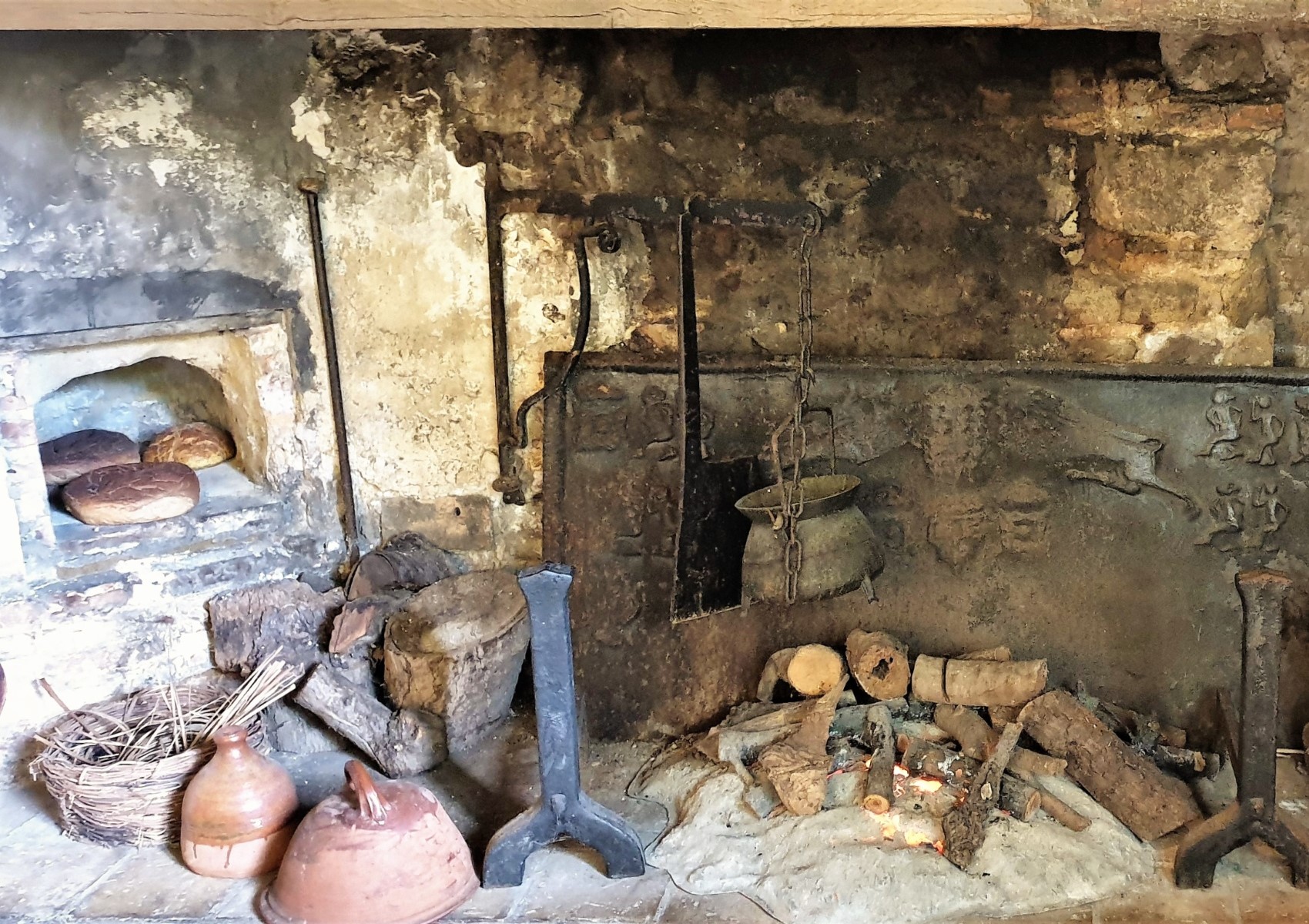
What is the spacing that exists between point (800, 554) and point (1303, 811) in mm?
1493

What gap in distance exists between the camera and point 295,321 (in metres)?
3.58

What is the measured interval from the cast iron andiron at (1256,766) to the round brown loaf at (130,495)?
9.81 ft

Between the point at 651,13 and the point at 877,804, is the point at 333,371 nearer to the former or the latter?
the point at 651,13

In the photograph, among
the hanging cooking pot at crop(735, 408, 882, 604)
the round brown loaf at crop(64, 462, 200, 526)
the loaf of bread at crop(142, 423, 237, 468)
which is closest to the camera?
the hanging cooking pot at crop(735, 408, 882, 604)

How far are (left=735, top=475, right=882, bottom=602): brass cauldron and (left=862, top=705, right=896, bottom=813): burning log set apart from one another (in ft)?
1.55

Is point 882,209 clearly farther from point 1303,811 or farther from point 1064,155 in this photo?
point 1303,811

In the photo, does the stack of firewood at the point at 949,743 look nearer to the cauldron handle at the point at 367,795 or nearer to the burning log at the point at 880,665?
the burning log at the point at 880,665

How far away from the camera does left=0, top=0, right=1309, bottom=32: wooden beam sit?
2436 millimetres

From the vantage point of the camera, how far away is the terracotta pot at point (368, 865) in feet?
8.79

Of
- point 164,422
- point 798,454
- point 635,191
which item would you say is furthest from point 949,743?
point 164,422

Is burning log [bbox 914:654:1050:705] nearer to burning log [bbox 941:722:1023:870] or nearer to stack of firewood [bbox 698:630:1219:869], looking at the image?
stack of firewood [bbox 698:630:1219:869]

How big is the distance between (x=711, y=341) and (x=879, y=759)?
1.30m

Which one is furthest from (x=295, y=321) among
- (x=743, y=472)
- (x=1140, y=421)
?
(x=1140, y=421)

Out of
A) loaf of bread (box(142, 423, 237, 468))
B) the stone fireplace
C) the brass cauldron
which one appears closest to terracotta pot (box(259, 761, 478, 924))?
the stone fireplace
